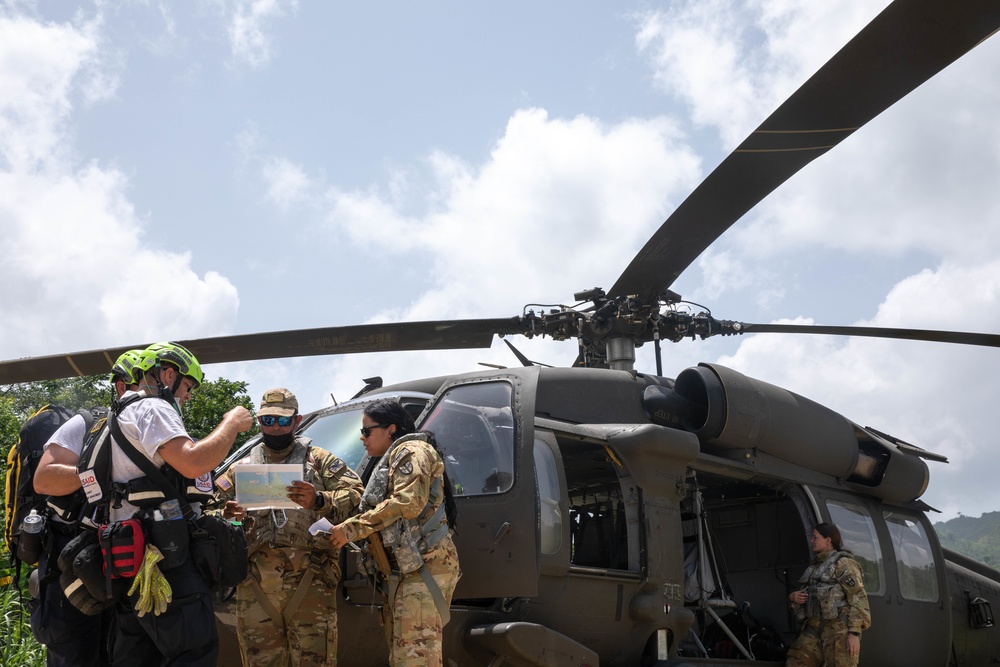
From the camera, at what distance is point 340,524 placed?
14.5 feet

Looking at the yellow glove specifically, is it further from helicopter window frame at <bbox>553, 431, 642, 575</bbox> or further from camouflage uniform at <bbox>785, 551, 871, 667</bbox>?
camouflage uniform at <bbox>785, 551, 871, 667</bbox>

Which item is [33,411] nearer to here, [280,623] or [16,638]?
[16,638]

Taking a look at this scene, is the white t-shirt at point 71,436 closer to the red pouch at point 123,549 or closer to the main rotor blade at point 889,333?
the red pouch at point 123,549

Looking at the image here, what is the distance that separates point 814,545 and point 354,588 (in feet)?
11.9

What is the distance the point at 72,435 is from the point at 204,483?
67 centimetres

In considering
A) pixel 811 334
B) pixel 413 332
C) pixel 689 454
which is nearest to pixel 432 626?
pixel 689 454

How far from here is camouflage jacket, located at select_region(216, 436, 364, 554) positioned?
455 cm

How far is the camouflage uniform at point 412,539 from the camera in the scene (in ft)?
14.4

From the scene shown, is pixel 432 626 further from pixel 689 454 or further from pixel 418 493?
pixel 689 454

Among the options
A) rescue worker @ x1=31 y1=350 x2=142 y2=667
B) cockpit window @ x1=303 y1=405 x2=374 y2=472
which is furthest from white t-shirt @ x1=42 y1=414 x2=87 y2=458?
cockpit window @ x1=303 y1=405 x2=374 y2=472

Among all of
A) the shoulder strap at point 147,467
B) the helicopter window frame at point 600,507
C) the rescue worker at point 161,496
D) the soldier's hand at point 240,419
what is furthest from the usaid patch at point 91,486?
the helicopter window frame at point 600,507

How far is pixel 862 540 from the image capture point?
7.29m

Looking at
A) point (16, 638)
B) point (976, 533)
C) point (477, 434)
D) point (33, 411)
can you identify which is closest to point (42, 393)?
point (33, 411)

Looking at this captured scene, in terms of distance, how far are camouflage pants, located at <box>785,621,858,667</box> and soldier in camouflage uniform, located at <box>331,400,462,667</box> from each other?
322 centimetres
